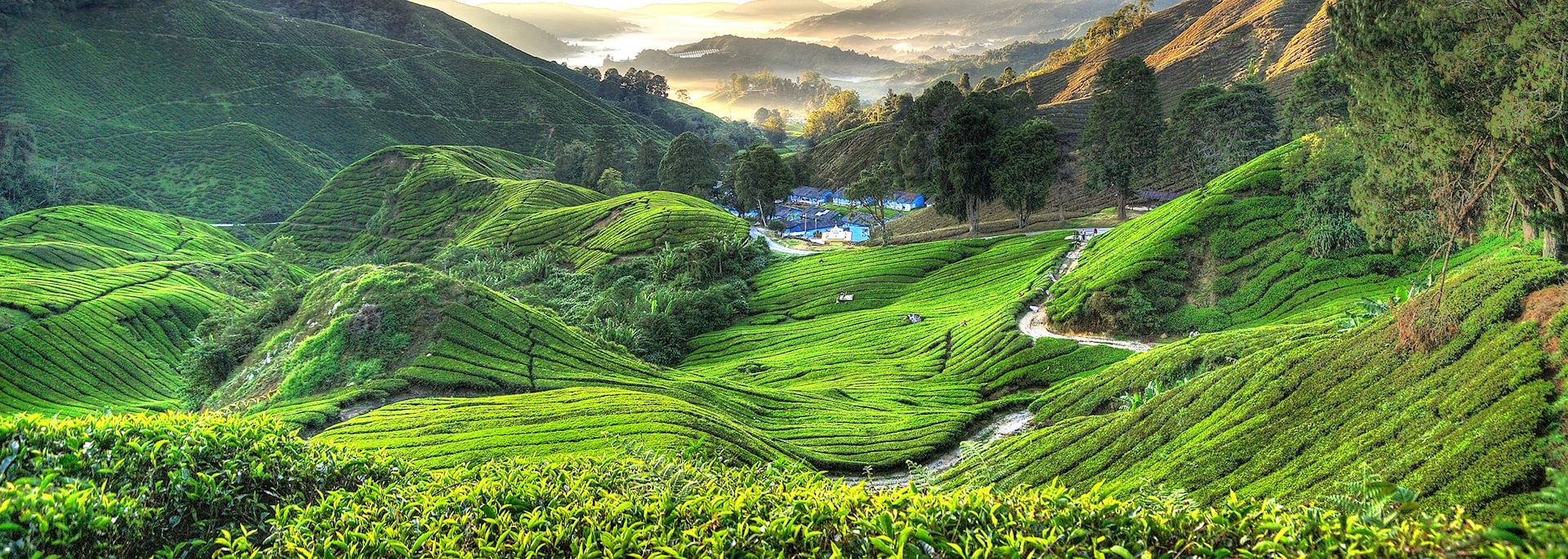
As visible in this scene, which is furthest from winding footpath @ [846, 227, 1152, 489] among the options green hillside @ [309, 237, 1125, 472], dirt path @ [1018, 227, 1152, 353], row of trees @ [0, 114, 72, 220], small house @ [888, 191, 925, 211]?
row of trees @ [0, 114, 72, 220]

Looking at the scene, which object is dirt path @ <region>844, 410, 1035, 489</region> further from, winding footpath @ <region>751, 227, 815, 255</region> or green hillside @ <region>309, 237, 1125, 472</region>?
winding footpath @ <region>751, 227, 815, 255</region>

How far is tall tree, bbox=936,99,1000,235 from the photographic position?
58.5 m

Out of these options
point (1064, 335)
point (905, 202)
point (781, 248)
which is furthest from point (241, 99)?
point (1064, 335)

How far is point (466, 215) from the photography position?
88.5 m

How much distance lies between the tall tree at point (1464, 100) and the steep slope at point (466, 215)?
4818cm

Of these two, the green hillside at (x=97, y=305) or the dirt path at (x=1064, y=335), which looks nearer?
the dirt path at (x=1064, y=335)

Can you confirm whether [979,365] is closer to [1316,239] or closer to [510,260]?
[1316,239]

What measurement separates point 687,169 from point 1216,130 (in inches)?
2431

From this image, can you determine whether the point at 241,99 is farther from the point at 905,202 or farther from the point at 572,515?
the point at 572,515

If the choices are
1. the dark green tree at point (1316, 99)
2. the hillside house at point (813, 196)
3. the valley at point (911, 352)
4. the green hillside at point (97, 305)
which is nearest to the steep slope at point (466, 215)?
the valley at point (911, 352)

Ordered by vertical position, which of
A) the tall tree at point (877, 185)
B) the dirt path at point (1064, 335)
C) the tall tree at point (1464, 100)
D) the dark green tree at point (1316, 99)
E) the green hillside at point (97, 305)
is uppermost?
the dark green tree at point (1316, 99)

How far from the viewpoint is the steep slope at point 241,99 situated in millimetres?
108375

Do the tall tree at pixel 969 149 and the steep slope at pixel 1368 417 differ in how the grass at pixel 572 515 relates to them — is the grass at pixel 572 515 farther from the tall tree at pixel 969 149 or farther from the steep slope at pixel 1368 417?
the tall tree at pixel 969 149

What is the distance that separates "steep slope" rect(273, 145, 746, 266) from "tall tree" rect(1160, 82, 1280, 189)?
37144 millimetres
